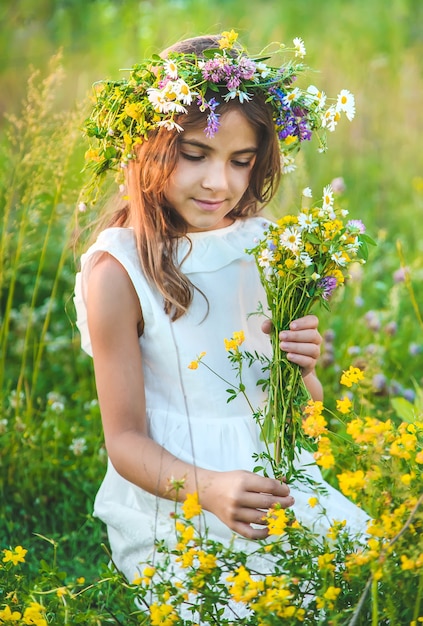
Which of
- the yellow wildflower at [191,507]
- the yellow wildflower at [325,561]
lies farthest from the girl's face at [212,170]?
the yellow wildflower at [325,561]

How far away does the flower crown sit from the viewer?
1885 mm

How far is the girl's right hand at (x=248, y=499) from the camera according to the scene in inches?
69.0

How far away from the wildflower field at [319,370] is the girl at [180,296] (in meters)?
0.14

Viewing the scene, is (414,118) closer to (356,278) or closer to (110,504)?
(356,278)

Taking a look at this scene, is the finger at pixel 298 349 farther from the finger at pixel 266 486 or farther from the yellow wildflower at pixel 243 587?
the yellow wildflower at pixel 243 587

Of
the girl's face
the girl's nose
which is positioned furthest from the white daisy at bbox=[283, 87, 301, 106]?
the girl's nose

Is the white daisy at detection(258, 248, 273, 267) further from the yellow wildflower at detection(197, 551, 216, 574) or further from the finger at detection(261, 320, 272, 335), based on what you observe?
the yellow wildflower at detection(197, 551, 216, 574)

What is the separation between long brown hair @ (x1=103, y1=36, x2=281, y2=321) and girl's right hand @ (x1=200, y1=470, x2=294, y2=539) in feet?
1.67

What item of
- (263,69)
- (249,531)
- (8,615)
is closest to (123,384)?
(249,531)

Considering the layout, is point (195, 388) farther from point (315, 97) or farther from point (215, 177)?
point (315, 97)

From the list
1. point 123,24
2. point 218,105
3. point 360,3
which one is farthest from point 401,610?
point 360,3

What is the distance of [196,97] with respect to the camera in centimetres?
196

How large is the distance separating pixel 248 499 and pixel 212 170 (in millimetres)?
756

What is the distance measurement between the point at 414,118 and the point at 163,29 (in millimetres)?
1960
